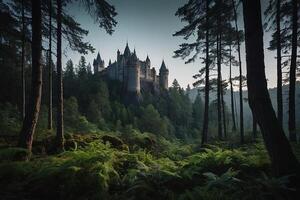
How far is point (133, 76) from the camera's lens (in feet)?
256

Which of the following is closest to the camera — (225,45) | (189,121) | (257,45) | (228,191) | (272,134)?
(228,191)

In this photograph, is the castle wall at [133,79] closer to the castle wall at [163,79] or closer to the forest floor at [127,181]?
the castle wall at [163,79]

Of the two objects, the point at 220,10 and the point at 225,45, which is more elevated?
the point at 225,45

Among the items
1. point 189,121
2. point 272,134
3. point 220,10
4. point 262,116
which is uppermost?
point 220,10

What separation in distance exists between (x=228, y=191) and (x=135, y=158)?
3.30m

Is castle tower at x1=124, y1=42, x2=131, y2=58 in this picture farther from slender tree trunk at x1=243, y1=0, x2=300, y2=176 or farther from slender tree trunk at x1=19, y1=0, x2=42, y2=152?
slender tree trunk at x1=243, y1=0, x2=300, y2=176

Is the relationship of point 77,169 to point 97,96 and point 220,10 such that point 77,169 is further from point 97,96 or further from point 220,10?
point 97,96

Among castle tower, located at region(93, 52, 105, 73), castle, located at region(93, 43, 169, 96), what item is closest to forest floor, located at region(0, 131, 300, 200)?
castle, located at region(93, 43, 169, 96)

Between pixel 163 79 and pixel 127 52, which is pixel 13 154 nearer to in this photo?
pixel 127 52

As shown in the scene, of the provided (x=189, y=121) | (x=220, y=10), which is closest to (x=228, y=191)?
(x=220, y=10)

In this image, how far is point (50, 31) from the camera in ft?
47.7

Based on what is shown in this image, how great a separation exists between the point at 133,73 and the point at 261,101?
7410 cm

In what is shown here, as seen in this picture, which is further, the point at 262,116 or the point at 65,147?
the point at 65,147

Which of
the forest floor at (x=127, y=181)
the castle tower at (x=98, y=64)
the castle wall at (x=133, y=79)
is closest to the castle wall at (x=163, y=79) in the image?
the castle wall at (x=133, y=79)
